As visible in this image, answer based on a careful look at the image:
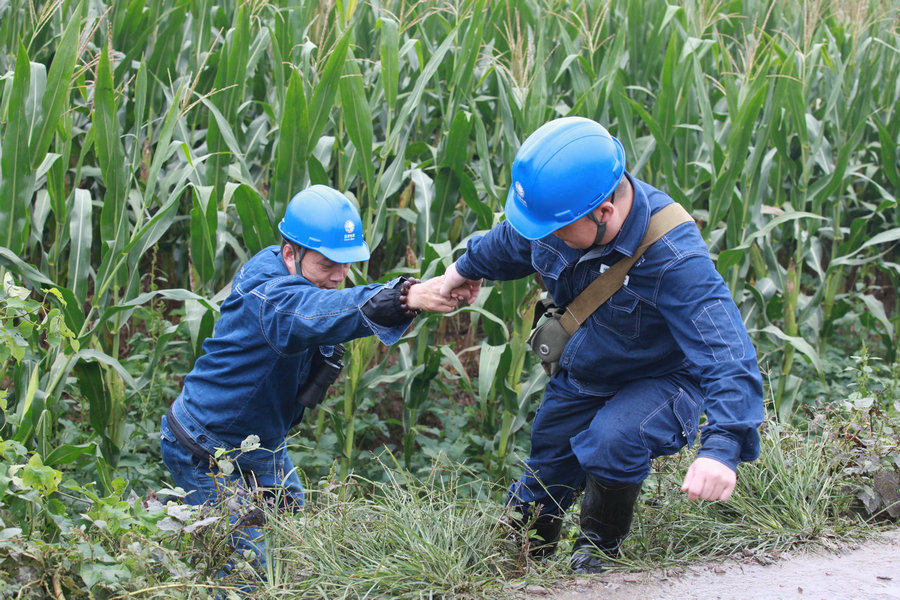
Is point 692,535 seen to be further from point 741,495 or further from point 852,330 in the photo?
point 852,330

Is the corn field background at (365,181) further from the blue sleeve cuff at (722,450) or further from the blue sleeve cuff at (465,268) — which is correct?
the blue sleeve cuff at (722,450)

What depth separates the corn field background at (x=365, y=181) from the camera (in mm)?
3557

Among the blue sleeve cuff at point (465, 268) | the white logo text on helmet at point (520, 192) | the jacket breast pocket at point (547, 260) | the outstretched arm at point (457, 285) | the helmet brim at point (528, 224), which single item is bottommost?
the outstretched arm at point (457, 285)

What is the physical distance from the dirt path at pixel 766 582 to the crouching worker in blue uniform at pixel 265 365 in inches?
39.1

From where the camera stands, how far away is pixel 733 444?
2.23 m

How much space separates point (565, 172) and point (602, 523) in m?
1.19

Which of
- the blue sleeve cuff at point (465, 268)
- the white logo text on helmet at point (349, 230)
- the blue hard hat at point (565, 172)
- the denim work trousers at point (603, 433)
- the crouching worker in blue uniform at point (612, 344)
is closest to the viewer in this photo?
the crouching worker in blue uniform at point (612, 344)

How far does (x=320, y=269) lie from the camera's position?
3068mm

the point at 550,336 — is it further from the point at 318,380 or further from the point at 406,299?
the point at 318,380

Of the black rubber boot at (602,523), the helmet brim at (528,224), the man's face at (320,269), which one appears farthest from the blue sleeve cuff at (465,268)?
the black rubber boot at (602,523)

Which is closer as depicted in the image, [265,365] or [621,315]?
[621,315]

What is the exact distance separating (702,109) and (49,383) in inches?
133

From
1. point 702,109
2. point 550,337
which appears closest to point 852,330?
point 702,109

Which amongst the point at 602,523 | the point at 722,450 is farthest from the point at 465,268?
the point at 722,450
